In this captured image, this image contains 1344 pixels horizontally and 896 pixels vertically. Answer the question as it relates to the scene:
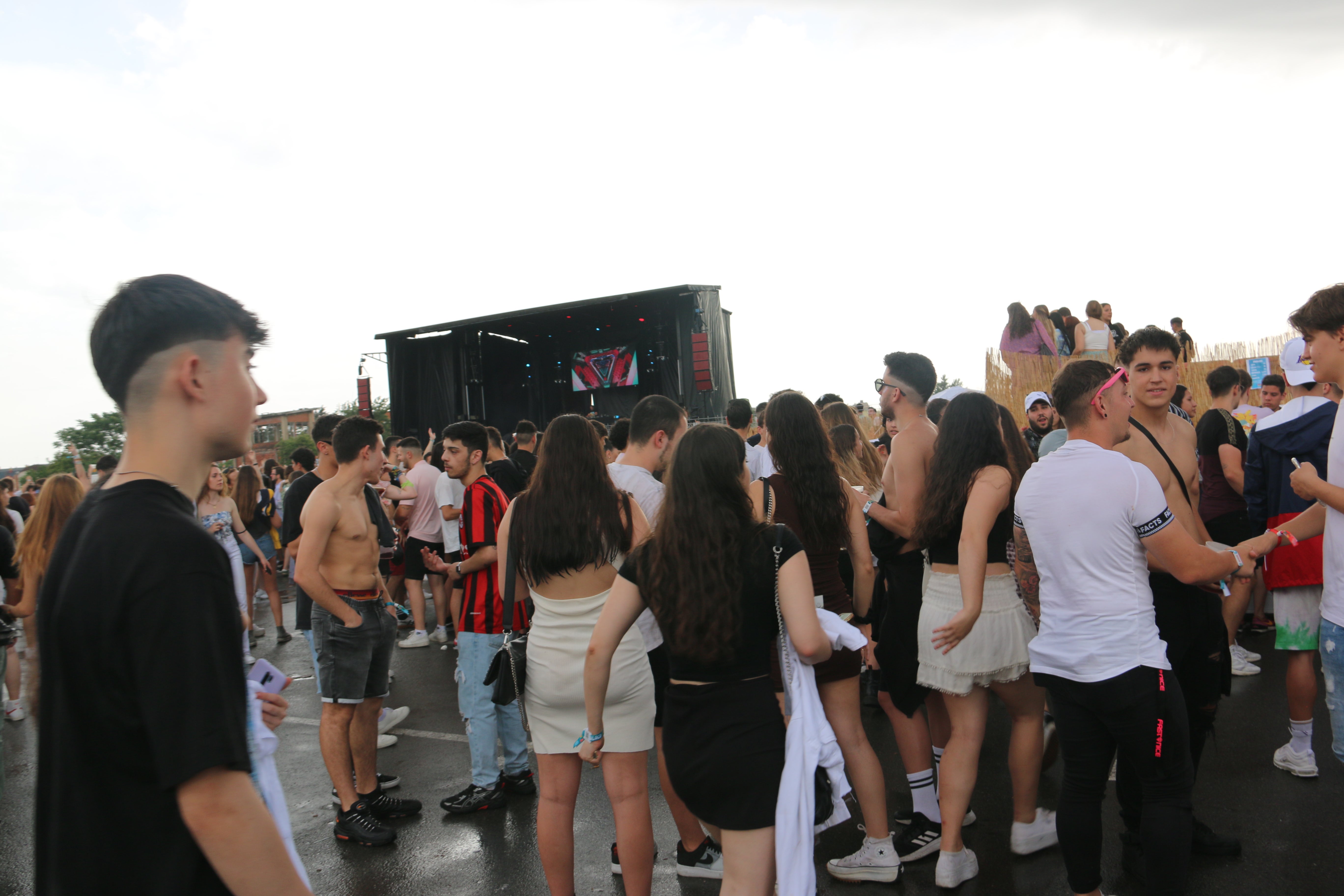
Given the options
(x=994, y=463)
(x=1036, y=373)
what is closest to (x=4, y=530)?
(x=994, y=463)

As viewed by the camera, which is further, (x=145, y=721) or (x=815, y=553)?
(x=815, y=553)

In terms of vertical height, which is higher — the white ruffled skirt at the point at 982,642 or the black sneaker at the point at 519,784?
the white ruffled skirt at the point at 982,642

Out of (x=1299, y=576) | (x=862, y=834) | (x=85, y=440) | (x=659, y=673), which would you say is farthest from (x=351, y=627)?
(x=85, y=440)

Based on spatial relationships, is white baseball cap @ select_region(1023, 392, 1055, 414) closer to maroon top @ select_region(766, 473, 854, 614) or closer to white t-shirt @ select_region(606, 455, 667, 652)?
maroon top @ select_region(766, 473, 854, 614)

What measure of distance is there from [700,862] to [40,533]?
493 centimetres

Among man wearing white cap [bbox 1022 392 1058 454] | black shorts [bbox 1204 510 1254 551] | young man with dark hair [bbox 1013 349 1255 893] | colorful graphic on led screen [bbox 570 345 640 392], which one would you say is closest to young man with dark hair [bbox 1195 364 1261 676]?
black shorts [bbox 1204 510 1254 551]

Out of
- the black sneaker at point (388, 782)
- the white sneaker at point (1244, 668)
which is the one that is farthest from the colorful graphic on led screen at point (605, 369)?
the black sneaker at point (388, 782)

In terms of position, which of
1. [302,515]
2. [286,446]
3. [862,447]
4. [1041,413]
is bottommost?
[302,515]

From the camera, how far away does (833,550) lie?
3.55 meters

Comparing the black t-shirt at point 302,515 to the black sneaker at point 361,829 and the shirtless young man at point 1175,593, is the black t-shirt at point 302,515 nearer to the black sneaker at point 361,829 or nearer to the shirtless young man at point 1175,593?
the black sneaker at point 361,829

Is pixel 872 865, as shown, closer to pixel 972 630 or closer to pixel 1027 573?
pixel 972 630

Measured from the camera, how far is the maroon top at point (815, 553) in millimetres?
3516

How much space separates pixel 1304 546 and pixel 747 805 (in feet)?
10.4

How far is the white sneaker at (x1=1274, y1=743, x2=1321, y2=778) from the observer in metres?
3.85
